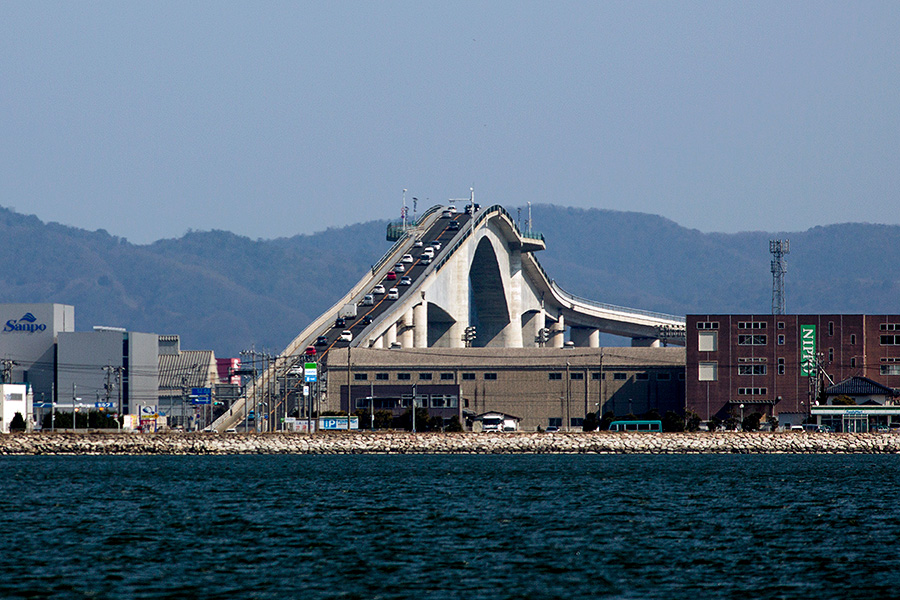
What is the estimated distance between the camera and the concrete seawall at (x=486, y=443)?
102m

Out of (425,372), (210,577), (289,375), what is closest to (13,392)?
(289,375)

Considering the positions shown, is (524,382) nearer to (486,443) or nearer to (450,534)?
(486,443)

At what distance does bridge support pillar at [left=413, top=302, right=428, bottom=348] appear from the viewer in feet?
485

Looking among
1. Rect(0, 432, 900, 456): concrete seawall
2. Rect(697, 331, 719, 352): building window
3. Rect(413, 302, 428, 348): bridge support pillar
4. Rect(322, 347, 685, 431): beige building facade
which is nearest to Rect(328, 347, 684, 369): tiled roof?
Rect(322, 347, 685, 431): beige building facade

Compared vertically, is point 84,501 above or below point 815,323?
below

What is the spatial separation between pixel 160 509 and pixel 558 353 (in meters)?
86.1

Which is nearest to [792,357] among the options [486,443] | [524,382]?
[524,382]

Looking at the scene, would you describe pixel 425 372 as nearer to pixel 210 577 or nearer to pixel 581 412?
pixel 581 412

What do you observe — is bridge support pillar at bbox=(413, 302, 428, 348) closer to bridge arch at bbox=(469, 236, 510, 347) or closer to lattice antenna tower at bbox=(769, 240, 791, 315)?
bridge arch at bbox=(469, 236, 510, 347)

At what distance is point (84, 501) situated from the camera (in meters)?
55.2

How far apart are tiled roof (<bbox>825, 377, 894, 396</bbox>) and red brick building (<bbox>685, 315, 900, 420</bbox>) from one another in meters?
4.51

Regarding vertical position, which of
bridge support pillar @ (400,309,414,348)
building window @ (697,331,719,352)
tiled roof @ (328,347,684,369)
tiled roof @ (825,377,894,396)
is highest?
bridge support pillar @ (400,309,414,348)

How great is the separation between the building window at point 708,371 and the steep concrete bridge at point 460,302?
110ft

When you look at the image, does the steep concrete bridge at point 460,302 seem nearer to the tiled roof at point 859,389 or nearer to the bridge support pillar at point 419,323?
the bridge support pillar at point 419,323
